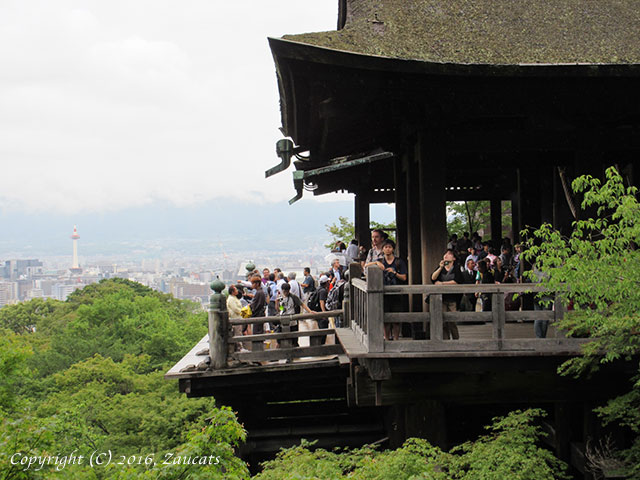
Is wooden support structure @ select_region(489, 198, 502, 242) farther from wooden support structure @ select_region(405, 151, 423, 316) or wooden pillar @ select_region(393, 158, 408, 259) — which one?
wooden support structure @ select_region(405, 151, 423, 316)

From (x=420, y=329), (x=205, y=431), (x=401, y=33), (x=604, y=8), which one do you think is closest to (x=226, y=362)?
(x=420, y=329)

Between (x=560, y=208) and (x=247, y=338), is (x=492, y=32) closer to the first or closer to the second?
(x=560, y=208)

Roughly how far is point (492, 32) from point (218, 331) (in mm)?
7100

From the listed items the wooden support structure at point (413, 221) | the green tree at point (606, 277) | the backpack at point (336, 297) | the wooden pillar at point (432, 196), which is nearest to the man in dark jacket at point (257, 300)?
the backpack at point (336, 297)

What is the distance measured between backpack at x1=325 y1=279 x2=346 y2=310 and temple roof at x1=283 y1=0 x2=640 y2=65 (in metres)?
5.45

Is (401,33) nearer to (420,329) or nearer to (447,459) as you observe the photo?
(420,329)

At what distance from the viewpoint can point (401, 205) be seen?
1202 centimetres

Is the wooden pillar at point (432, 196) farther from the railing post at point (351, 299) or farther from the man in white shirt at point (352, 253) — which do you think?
the man in white shirt at point (352, 253)

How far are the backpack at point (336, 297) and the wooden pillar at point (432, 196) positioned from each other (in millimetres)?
4248

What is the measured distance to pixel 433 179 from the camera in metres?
8.41

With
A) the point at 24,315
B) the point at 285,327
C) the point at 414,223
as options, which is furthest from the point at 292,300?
the point at 24,315

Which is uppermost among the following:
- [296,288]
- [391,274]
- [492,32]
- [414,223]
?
[492,32]

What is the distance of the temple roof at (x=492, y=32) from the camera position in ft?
25.0

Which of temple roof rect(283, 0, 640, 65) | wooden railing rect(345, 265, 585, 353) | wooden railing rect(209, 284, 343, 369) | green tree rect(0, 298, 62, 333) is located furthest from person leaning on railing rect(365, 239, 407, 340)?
green tree rect(0, 298, 62, 333)
